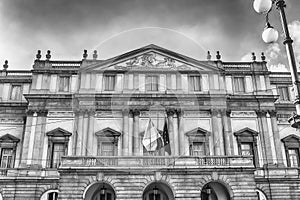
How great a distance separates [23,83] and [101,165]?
13570 millimetres

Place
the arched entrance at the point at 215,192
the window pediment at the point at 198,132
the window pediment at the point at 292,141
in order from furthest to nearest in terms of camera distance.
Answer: the window pediment at the point at 292,141, the window pediment at the point at 198,132, the arched entrance at the point at 215,192

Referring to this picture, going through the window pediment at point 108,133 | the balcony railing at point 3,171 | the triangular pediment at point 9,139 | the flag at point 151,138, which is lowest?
the balcony railing at point 3,171

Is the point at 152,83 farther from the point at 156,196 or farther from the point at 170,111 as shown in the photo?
the point at 156,196

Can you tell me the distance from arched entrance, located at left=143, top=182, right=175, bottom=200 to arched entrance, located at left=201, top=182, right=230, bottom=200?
2.65 m

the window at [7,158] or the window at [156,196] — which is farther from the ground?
the window at [7,158]

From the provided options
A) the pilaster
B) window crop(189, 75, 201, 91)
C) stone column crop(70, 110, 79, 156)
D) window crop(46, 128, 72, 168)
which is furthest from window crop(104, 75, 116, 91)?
window crop(189, 75, 201, 91)

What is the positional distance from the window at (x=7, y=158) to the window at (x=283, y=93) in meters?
25.8

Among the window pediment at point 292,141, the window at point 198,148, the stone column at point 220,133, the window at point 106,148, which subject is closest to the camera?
the window at point 106,148

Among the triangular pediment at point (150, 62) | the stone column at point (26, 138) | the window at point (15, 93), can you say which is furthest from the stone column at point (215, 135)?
the window at point (15, 93)

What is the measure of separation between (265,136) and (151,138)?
34.9 feet

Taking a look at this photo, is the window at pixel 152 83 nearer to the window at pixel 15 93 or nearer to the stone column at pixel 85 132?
the stone column at pixel 85 132

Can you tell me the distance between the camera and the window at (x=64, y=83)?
3256cm

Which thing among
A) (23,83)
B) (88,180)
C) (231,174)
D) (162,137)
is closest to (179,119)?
(162,137)

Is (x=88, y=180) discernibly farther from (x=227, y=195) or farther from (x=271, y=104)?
(x=271, y=104)
